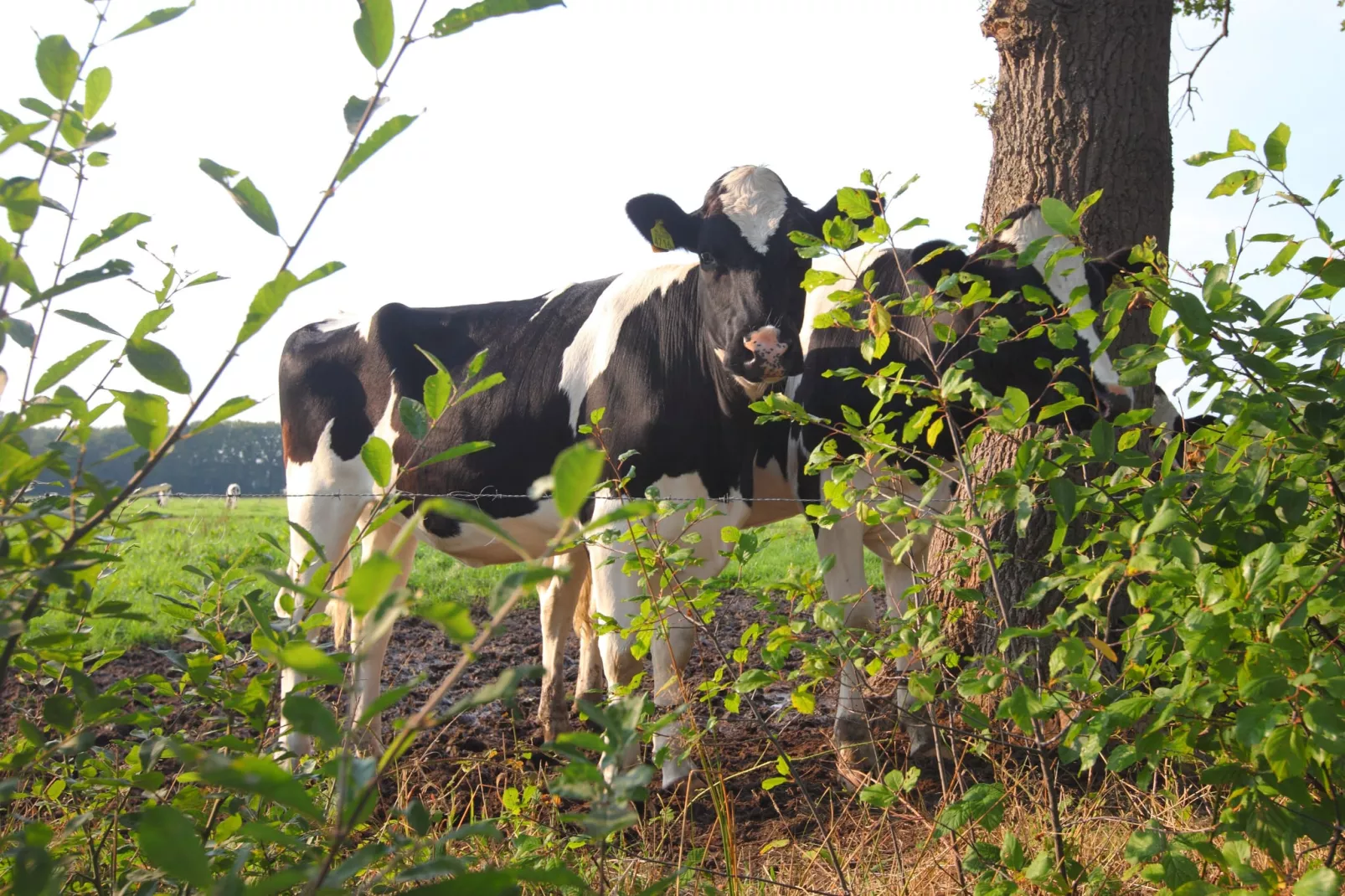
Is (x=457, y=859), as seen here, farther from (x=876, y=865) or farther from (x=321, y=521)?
(x=321, y=521)

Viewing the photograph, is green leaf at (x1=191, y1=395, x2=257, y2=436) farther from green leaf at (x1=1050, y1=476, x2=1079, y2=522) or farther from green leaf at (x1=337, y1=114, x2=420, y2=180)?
green leaf at (x1=1050, y1=476, x2=1079, y2=522)

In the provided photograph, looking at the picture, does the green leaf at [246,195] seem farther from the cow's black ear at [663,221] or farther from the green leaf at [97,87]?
the cow's black ear at [663,221]

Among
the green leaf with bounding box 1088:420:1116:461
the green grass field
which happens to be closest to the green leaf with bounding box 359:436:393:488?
the green leaf with bounding box 1088:420:1116:461

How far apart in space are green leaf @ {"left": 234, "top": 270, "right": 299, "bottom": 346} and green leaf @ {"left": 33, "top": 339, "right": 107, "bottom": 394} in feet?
0.99

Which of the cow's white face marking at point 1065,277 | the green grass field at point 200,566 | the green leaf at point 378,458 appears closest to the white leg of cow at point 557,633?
the green grass field at point 200,566

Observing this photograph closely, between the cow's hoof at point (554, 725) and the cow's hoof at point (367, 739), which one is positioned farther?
the cow's hoof at point (554, 725)

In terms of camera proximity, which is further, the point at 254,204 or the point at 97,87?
the point at 97,87

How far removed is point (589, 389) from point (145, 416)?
381 centimetres

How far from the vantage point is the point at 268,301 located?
1.04 meters

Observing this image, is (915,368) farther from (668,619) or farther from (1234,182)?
(1234,182)

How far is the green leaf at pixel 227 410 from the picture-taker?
1.13 meters

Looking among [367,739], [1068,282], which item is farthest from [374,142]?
[1068,282]

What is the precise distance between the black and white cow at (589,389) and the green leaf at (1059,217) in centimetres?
226

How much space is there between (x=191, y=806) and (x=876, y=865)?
5.61 ft
